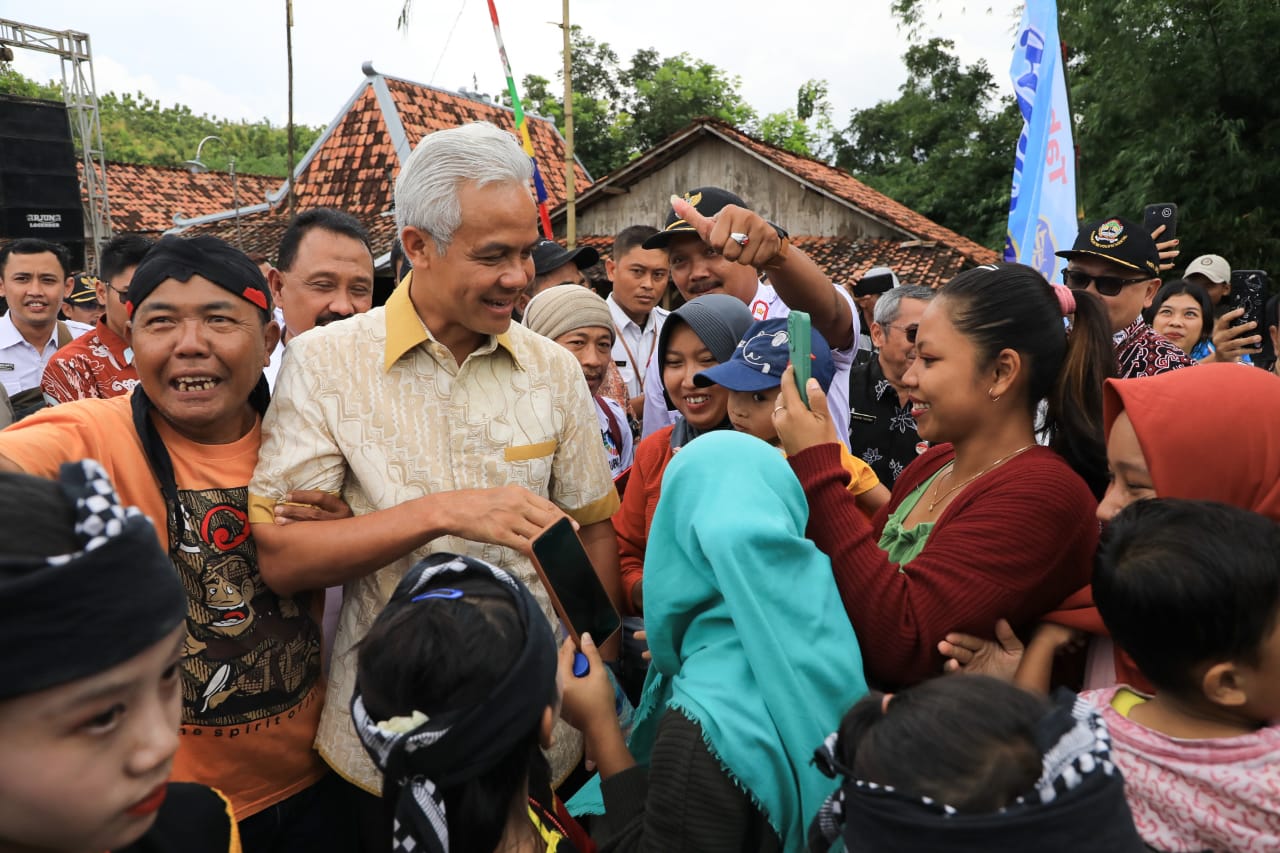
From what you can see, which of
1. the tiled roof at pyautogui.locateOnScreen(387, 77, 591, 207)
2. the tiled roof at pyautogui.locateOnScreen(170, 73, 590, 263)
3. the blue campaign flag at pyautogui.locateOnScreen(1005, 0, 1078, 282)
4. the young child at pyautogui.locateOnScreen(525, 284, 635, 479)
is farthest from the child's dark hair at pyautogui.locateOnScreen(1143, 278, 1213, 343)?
the tiled roof at pyautogui.locateOnScreen(170, 73, 590, 263)

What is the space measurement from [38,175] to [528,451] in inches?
604

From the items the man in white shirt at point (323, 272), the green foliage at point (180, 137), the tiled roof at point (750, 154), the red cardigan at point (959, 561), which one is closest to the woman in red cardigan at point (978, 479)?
the red cardigan at point (959, 561)

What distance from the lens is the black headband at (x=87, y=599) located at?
37.0 inches

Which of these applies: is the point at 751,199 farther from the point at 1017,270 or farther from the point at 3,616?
the point at 3,616

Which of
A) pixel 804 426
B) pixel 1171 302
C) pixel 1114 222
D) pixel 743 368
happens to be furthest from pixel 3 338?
pixel 1171 302

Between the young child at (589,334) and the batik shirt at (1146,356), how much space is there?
6.67 ft

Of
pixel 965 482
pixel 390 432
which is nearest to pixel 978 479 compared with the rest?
pixel 965 482

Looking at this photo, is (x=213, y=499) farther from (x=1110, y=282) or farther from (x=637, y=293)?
(x=1110, y=282)

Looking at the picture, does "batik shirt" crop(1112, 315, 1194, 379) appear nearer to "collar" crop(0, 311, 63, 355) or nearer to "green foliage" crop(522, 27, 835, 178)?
"collar" crop(0, 311, 63, 355)

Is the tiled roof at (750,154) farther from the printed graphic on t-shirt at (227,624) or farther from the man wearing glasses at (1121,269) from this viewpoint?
the printed graphic on t-shirt at (227,624)

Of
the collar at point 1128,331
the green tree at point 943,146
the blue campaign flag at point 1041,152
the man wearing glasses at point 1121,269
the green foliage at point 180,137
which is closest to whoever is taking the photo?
the collar at point 1128,331

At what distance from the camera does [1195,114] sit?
14.8 m

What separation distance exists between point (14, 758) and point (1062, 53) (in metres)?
5.88

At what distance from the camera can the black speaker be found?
13.9 metres
